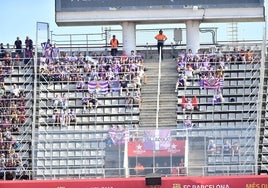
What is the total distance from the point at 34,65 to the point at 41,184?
10.7m

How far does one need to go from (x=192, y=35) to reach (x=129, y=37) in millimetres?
2883

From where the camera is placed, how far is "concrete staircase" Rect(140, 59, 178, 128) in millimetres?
38281

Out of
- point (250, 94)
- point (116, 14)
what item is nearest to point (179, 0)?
point (116, 14)

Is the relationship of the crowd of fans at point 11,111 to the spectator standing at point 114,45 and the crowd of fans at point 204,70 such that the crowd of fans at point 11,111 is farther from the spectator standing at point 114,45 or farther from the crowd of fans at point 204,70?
the crowd of fans at point 204,70

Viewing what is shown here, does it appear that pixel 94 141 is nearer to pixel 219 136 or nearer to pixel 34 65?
pixel 219 136

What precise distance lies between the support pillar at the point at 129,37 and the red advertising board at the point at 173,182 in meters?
12.9

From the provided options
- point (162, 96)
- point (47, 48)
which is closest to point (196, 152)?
point (162, 96)

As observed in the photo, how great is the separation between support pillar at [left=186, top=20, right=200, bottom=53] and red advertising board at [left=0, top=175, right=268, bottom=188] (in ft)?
41.0

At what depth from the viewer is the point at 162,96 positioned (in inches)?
1564

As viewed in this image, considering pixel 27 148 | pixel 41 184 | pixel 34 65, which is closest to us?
pixel 41 184

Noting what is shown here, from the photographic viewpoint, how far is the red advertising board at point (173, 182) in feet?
99.2

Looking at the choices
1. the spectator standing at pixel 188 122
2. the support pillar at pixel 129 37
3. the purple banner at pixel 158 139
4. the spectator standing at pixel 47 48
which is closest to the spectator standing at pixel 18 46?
the spectator standing at pixel 47 48

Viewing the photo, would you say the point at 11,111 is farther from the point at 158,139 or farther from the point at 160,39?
the point at 158,139

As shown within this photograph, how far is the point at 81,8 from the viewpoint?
4225 centimetres
